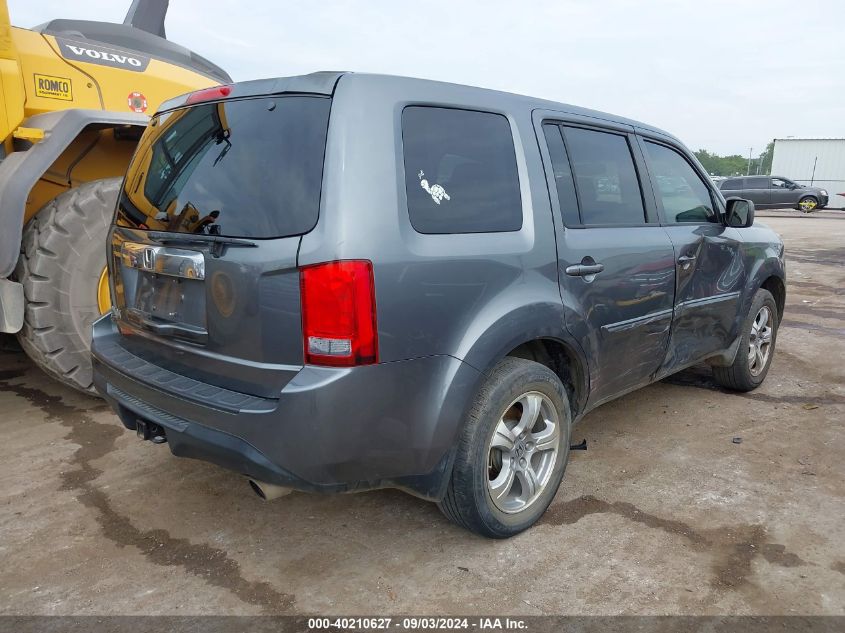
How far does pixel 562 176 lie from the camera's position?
2945 mm

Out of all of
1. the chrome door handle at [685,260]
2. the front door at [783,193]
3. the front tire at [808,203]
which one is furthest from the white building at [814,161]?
the chrome door handle at [685,260]

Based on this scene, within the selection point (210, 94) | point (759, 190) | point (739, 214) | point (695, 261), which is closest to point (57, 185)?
point (210, 94)

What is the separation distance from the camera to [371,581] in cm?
247

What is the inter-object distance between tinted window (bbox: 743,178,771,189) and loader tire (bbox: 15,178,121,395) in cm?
2867

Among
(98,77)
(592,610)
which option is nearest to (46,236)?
(98,77)

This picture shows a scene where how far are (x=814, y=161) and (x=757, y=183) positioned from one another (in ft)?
32.1

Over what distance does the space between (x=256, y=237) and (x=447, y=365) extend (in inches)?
31.5

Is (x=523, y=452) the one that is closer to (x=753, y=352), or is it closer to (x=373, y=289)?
(x=373, y=289)

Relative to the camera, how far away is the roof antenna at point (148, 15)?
18.9ft

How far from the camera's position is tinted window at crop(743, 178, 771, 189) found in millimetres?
27359

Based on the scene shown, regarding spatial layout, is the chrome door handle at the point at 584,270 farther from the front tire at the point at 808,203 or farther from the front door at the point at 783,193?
the front tire at the point at 808,203

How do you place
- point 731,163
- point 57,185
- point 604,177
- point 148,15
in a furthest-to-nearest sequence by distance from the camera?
point 731,163 < point 148,15 < point 57,185 < point 604,177

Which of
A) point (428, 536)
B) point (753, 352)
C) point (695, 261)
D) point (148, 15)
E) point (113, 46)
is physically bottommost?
point (428, 536)

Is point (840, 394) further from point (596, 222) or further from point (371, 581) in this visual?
point (371, 581)
